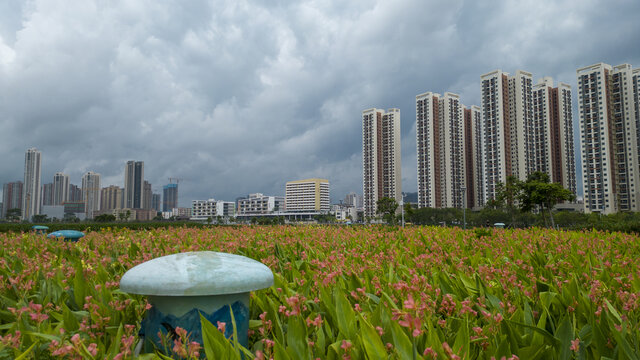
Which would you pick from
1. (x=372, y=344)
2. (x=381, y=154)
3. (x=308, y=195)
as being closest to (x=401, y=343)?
(x=372, y=344)

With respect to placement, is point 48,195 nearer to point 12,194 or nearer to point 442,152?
point 12,194

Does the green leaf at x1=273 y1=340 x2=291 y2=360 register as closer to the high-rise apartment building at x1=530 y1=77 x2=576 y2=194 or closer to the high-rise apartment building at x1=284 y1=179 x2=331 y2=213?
the high-rise apartment building at x1=530 y1=77 x2=576 y2=194

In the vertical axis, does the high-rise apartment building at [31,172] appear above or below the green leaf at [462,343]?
above

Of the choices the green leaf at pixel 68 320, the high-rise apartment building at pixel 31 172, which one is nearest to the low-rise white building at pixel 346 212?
the high-rise apartment building at pixel 31 172

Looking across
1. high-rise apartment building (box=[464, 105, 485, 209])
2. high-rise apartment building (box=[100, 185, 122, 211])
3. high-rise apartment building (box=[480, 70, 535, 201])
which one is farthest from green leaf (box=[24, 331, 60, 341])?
high-rise apartment building (box=[100, 185, 122, 211])

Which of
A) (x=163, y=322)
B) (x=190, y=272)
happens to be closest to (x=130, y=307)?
(x=163, y=322)

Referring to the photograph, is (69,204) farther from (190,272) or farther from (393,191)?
(190,272)

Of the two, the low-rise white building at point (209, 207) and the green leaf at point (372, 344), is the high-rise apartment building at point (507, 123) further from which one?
the low-rise white building at point (209, 207)
